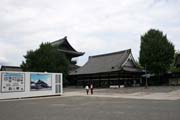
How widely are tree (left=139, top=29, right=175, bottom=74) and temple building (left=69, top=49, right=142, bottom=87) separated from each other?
10.2ft

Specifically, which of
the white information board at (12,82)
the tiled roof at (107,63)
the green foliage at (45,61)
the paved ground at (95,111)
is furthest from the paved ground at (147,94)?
the tiled roof at (107,63)

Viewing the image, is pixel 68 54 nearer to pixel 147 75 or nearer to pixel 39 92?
pixel 147 75

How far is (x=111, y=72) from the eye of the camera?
43.1 meters

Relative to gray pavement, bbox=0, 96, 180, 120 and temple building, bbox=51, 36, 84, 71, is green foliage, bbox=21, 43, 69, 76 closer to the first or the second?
temple building, bbox=51, 36, 84, 71

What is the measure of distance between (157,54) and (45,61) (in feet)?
63.4

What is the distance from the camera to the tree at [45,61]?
134ft

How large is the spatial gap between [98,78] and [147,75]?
364 inches

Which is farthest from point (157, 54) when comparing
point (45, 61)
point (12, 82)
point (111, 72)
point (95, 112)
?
point (95, 112)

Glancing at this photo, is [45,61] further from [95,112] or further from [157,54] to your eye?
[95,112]

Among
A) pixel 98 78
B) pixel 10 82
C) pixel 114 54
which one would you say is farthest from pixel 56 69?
pixel 10 82

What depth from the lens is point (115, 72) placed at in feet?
140

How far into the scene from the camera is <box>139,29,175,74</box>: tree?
41812 mm

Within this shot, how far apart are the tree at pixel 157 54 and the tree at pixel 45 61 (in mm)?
14262

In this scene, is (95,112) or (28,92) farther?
(28,92)
